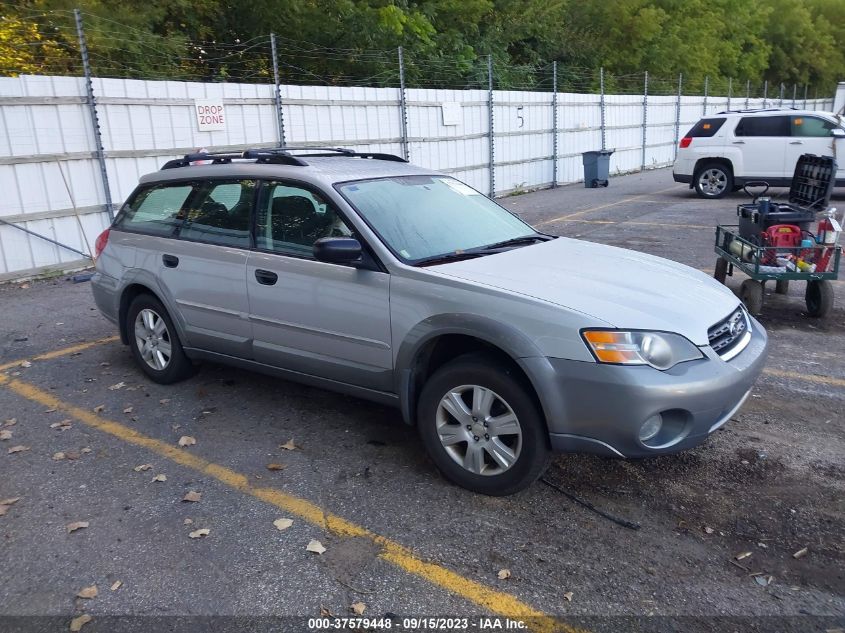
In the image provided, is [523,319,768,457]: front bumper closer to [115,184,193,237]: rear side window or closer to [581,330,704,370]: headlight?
[581,330,704,370]: headlight

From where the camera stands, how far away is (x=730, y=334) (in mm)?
3916

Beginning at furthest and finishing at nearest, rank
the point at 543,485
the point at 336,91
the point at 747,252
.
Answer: the point at 336,91 → the point at 747,252 → the point at 543,485

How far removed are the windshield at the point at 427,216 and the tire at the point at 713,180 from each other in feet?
40.8

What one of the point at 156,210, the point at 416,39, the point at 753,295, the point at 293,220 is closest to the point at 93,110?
the point at 156,210

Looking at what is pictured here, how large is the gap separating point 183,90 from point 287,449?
26.2 feet

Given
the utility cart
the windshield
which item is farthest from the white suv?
the windshield

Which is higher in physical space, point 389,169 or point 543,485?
point 389,169

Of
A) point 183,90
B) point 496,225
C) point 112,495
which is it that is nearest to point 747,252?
point 496,225

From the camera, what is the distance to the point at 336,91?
1325 cm

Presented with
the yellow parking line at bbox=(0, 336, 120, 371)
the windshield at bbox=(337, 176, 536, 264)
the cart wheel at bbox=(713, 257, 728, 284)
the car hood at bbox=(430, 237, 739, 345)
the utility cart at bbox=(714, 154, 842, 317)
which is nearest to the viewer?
the car hood at bbox=(430, 237, 739, 345)

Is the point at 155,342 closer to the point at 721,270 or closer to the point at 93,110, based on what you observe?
the point at 93,110

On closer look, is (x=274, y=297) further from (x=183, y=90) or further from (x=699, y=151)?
(x=699, y=151)

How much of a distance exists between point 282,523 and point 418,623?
39.7 inches

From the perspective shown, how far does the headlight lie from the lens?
339 cm
